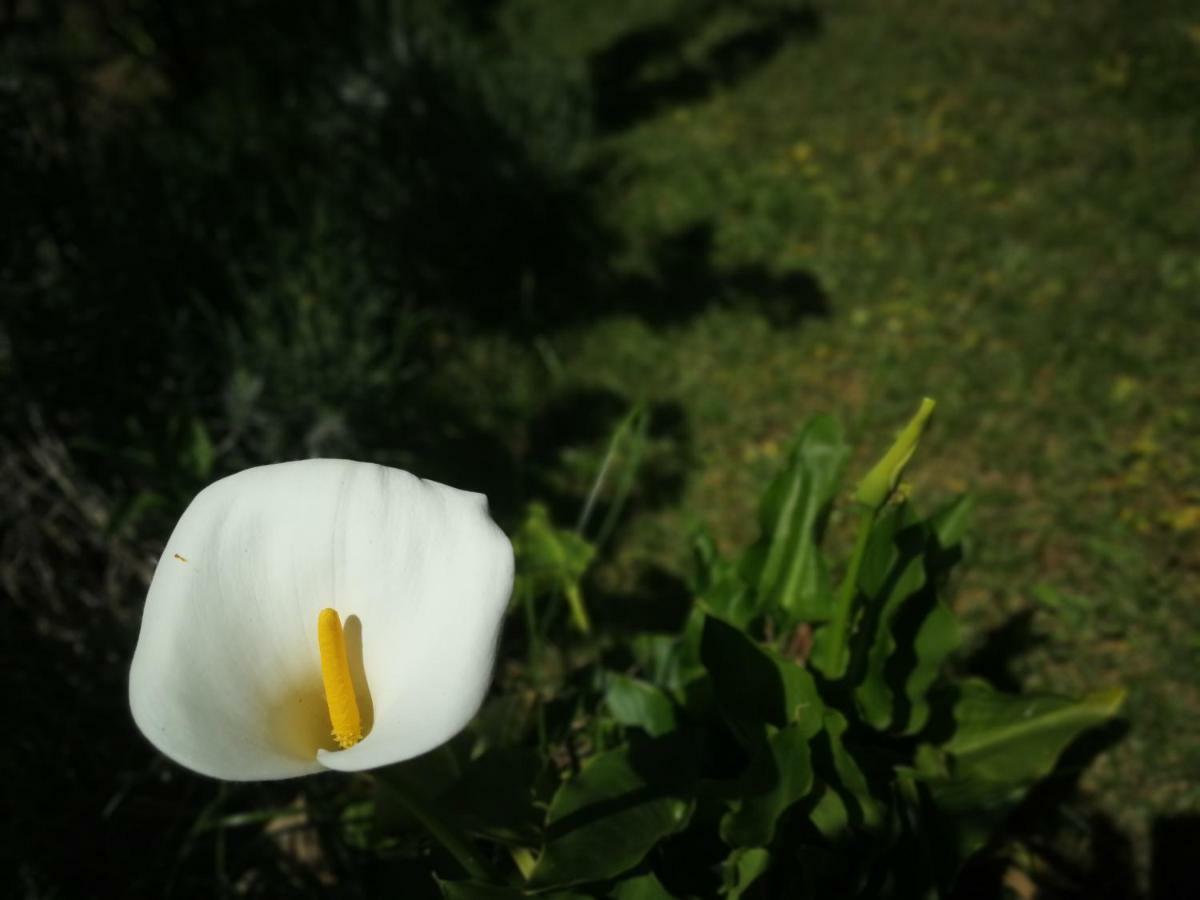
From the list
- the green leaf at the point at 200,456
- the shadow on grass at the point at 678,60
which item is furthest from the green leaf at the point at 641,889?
the shadow on grass at the point at 678,60

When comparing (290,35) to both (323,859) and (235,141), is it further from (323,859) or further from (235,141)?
(323,859)

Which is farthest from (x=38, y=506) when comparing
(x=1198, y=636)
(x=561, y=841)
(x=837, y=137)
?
(x=837, y=137)

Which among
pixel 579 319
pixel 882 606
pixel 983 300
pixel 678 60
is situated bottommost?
pixel 579 319

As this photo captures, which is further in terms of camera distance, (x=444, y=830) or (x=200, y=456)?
(x=200, y=456)

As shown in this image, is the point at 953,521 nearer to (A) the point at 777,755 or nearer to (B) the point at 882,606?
(B) the point at 882,606

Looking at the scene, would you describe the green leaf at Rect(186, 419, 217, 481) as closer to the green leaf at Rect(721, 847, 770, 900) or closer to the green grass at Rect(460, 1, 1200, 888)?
the green grass at Rect(460, 1, 1200, 888)

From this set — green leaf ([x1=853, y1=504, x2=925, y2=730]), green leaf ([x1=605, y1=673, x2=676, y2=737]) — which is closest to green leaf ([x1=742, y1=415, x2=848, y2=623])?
green leaf ([x1=853, y1=504, x2=925, y2=730])

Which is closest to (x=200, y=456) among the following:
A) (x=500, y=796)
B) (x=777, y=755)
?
(x=500, y=796)
